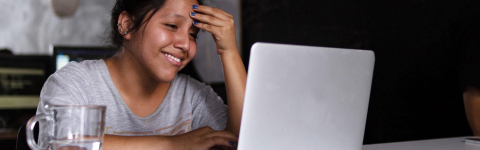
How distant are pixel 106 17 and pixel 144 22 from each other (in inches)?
71.7

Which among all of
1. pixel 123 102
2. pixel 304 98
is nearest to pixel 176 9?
pixel 123 102

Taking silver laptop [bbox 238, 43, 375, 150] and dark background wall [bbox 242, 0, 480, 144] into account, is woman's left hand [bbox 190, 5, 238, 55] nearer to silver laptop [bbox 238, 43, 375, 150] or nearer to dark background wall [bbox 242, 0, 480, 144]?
silver laptop [bbox 238, 43, 375, 150]

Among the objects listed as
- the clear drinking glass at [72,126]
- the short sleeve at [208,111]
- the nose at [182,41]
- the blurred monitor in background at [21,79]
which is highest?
the nose at [182,41]

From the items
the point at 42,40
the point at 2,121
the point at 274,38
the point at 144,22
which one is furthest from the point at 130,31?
the point at 42,40

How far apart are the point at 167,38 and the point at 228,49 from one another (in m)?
0.19

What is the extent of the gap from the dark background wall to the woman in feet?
3.75

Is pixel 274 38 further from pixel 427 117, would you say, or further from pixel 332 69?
pixel 332 69

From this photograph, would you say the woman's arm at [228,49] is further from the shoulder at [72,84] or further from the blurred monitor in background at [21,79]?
the blurred monitor in background at [21,79]

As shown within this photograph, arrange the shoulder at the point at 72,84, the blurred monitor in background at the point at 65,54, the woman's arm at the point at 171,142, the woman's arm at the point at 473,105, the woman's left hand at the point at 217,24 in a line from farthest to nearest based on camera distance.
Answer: the blurred monitor in background at the point at 65,54
the woman's arm at the point at 473,105
the woman's left hand at the point at 217,24
the shoulder at the point at 72,84
the woman's arm at the point at 171,142

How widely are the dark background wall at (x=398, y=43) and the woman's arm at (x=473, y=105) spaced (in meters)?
0.64

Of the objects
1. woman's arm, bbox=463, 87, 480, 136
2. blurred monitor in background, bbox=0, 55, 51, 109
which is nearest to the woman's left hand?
woman's arm, bbox=463, 87, 480, 136

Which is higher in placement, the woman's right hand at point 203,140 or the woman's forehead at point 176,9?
the woman's forehead at point 176,9

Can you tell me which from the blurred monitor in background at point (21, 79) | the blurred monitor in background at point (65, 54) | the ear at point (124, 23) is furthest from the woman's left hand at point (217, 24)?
the blurred monitor in background at point (21, 79)

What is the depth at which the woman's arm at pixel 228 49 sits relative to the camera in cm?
111
